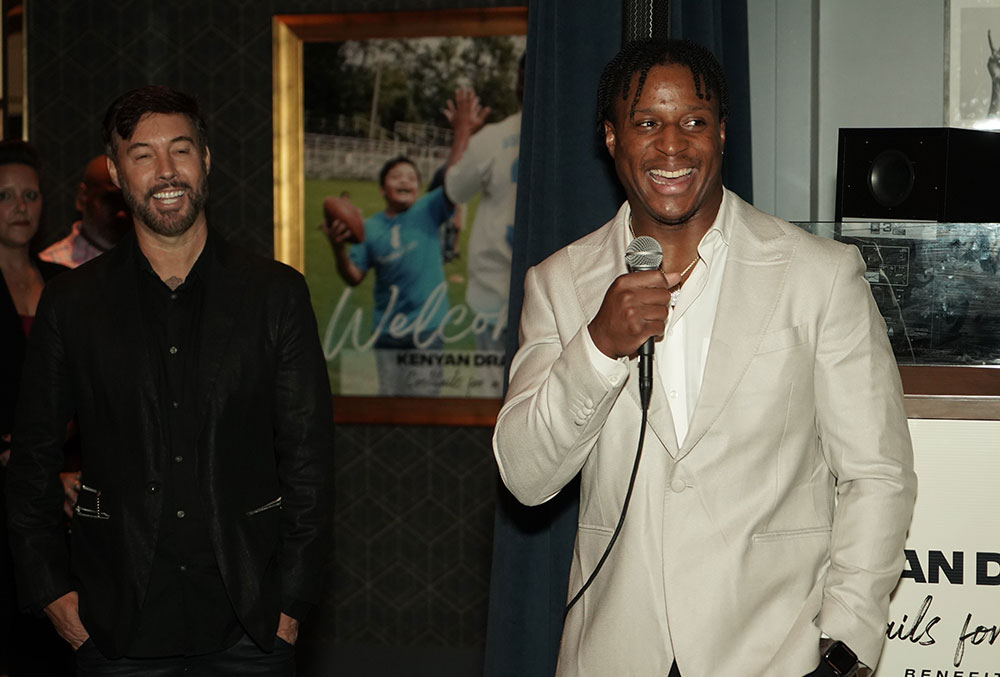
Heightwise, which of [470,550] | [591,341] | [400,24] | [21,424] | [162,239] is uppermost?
[400,24]

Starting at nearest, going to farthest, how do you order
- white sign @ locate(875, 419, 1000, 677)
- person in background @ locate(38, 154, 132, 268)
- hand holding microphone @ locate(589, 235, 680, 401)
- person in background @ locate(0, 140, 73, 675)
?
hand holding microphone @ locate(589, 235, 680, 401) < white sign @ locate(875, 419, 1000, 677) < person in background @ locate(0, 140, 73, 675) < person in background @ locate(38, 154, 132, 268)

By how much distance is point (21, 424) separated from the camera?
7.57ft

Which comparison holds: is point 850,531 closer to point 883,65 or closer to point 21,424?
point 21,424

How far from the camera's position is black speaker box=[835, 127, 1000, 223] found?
7.23 feet

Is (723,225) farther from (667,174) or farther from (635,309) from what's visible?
(635,309)

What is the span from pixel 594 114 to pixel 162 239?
3.01 feet

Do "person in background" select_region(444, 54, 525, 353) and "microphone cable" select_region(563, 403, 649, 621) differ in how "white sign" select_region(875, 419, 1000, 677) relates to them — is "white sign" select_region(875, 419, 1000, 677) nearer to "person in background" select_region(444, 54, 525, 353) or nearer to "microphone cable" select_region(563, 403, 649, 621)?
"microphone cable" select_region(563, 403, 649, 621)

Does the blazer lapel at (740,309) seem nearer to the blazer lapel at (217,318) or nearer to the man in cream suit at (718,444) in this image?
the man in cream suit at (718,444)

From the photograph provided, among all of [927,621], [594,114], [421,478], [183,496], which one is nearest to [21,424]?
[183,496]

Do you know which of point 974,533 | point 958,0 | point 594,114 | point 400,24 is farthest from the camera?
point 400,24

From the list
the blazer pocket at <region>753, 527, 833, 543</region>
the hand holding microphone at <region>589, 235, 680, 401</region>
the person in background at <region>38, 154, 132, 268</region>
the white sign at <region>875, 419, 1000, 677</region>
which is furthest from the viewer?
the person in background at <region>38, 154, 132, 268</region>

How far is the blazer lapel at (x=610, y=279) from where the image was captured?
163cm

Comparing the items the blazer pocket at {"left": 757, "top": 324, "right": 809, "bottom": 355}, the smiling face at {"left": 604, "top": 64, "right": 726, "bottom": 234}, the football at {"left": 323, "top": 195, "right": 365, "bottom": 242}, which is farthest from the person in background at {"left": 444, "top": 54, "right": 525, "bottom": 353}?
the blazer pocket at {"left": 757, "top": 324, "right": 809, "bottom": 355}

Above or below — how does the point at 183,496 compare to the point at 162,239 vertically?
below
